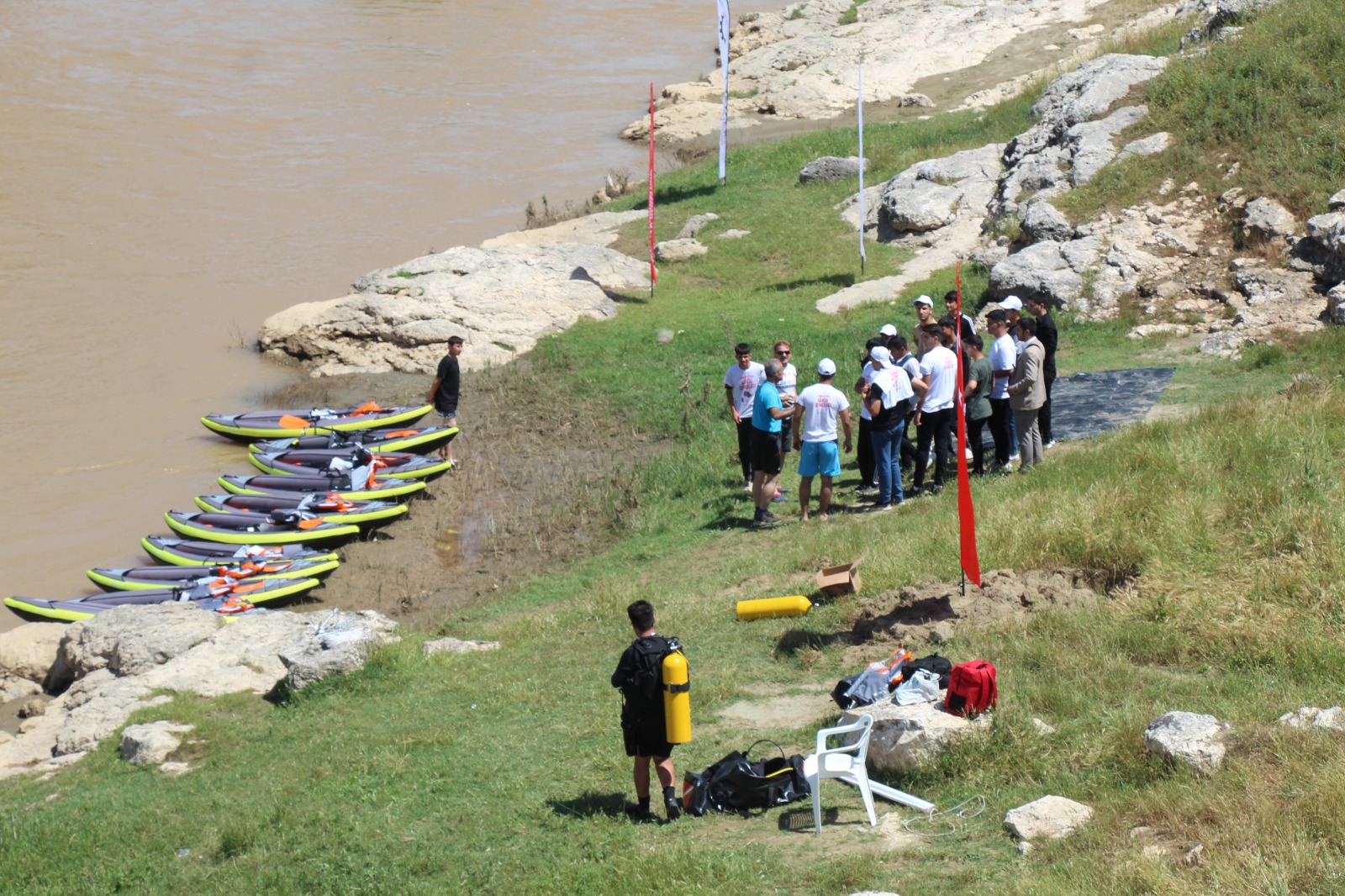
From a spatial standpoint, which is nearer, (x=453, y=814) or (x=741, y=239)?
(x=453, y=814)

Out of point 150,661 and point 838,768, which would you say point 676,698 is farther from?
point 150,661

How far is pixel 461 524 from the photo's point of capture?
1705 centimetres

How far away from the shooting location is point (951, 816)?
6973mm

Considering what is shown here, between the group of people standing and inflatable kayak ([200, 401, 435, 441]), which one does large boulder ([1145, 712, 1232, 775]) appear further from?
inflatable kayak ([200, 401, 435, 441])

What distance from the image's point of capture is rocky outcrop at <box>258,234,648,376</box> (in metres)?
23.3

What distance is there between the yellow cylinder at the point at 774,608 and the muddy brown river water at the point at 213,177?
33.1 feet

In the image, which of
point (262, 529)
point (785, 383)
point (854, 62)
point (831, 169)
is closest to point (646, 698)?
point (785, 383)

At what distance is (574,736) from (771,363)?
5534 millimetres

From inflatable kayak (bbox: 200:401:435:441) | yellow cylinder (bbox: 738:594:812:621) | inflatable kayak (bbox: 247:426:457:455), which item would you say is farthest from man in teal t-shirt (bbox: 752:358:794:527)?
inflatable kayak (bbox: 200:401:435:441)

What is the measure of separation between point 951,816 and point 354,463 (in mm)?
12707

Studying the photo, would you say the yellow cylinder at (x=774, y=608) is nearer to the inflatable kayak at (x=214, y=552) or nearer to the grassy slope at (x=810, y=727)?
the grassy slope at (x=810, y=727)

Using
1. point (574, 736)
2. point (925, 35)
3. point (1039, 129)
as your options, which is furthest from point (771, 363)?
point (925, 35)

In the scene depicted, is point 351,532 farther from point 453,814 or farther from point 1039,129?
point 1039,129

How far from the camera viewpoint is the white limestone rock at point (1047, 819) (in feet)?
21.2
